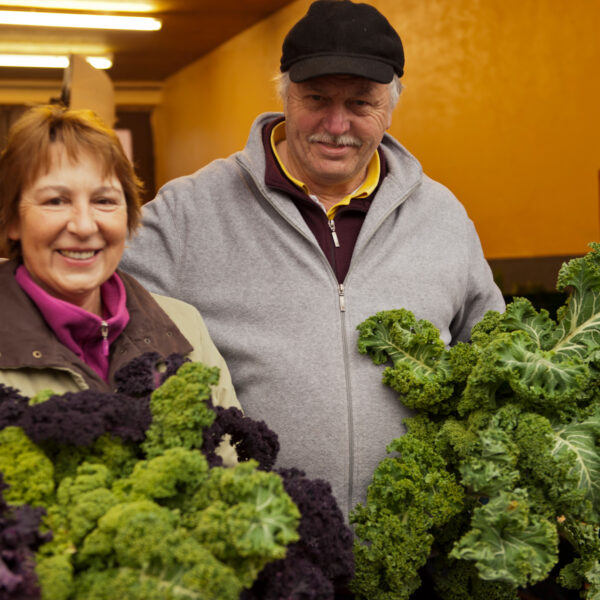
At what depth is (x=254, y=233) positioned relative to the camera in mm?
2252

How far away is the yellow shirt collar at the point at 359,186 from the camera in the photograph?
7.54ft

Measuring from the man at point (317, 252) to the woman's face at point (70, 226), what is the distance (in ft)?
1.68

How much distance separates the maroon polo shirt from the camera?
223cm

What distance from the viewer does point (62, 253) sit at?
1.67 metres

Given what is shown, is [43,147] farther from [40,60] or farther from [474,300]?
[40,60]

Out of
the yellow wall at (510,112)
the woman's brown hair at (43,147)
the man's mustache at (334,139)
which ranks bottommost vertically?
the woman's brown hair at (43,147)

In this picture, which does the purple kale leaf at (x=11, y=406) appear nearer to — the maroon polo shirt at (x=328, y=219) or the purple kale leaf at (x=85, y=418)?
the purple kale leaf at (x=85, y=418)

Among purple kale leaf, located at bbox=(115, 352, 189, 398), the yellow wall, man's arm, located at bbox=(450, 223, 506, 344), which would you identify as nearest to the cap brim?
man's arm, located at bbox=(450, 223, 506, 344)

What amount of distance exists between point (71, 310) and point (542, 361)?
3.37 ft

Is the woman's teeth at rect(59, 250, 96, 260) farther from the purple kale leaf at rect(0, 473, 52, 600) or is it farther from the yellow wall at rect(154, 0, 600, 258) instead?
the yellow wall at rect(154, 0, 600, 258)

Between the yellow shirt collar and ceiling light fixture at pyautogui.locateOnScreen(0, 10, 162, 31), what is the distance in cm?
701

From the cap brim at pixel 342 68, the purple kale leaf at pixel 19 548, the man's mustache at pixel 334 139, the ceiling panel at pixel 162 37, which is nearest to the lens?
the purple kale leaf at pixel 19 548

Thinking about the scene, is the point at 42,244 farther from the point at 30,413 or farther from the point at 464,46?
the point at 464,46

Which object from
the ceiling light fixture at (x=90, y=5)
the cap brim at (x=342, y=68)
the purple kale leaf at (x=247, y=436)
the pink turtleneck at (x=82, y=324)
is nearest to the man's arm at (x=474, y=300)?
the cap brim at (x=342, y=68)
